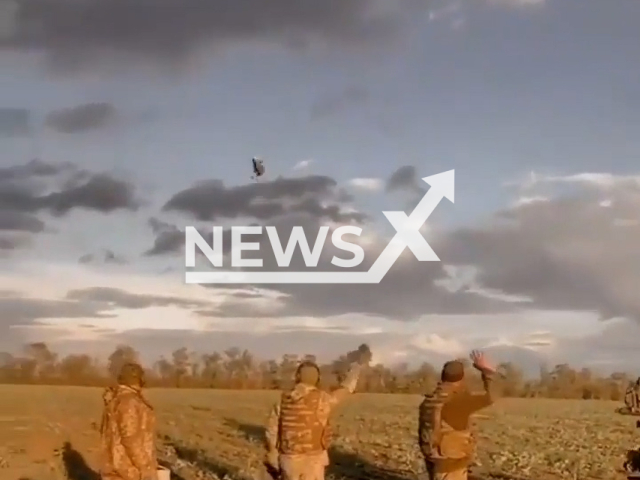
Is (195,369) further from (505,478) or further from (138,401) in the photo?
(138,401)

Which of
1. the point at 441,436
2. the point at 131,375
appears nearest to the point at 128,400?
the point at 131,375

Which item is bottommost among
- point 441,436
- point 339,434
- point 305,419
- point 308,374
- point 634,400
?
point 339,434

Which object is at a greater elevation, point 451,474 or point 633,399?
point 633,399

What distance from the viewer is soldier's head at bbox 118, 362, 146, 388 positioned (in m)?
8.91

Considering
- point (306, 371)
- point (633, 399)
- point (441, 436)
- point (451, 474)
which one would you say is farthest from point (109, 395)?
point (633, 399)

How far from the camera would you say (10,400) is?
1831cm

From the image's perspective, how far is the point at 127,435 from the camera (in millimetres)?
8844

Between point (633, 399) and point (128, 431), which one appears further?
point (128, 431)

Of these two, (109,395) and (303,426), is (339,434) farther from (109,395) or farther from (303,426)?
(303,426)

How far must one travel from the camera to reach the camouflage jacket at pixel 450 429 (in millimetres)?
8312

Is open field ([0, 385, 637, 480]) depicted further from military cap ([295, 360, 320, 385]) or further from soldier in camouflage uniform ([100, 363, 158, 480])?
military cap ([295, 360, 320, 385])

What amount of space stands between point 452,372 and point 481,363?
0.61 meters

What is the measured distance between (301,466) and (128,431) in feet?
5.02

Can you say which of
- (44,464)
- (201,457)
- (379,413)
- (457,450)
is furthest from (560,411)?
(457,450)
